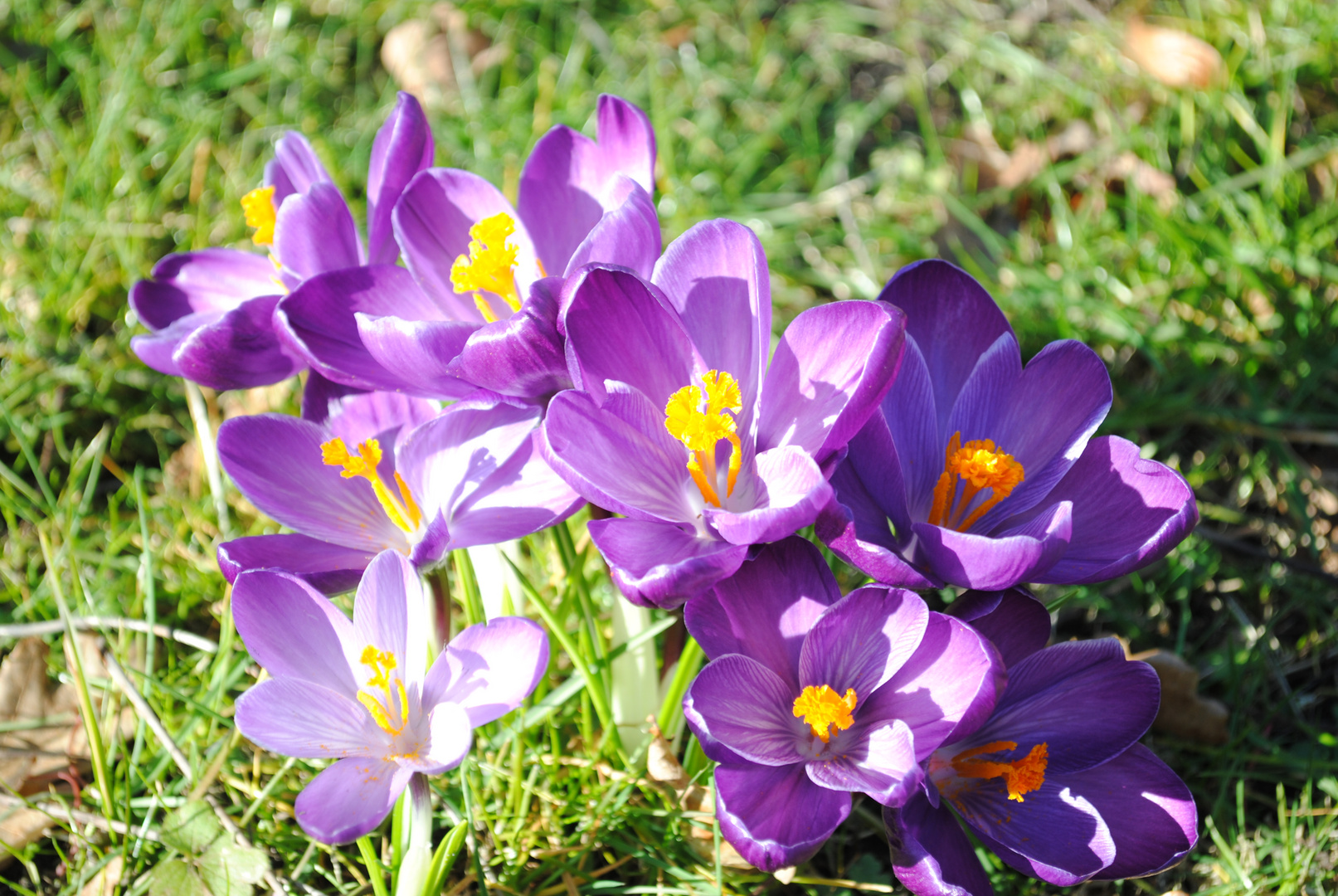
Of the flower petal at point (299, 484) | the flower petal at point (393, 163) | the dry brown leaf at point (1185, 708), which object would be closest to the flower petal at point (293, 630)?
the flower petal at point (299, 484)

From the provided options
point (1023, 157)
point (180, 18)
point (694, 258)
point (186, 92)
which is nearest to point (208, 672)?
point (694, 258)

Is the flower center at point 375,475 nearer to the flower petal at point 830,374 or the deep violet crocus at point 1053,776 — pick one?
the flower petal at point 830,374

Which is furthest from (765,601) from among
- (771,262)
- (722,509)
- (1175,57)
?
(1175,57)

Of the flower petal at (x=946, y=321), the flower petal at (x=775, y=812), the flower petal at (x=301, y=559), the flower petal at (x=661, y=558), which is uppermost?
the flower petal at (x=946, y=321)

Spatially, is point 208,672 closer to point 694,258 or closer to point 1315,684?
point 694,258

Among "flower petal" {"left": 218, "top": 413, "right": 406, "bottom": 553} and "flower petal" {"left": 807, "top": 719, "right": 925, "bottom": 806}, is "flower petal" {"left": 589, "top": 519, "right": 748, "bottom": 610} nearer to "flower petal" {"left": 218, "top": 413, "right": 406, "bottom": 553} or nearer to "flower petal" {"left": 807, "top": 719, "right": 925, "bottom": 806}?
"flower petal" {"left": 807, "top": 719, "right": 925, "bottom": 806}

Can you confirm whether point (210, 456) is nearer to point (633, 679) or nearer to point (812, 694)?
point (633, 679)

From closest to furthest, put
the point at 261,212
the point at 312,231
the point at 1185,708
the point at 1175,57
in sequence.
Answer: the point at 312,231 < the point at 261,212 < the point at 1185,708 < the point at 1175,57
